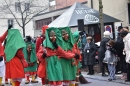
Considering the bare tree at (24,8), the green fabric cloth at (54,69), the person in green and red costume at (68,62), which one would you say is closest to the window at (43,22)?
the bare tree at (24,8)

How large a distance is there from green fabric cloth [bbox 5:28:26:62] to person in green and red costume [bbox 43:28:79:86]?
1465 mm

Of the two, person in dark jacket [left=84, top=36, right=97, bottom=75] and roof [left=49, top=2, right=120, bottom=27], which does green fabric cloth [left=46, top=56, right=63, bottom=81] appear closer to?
person in dark jacket [left=84, top=36, right=97, bottom=75]

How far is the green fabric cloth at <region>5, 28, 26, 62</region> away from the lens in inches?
399

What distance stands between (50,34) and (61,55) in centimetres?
61

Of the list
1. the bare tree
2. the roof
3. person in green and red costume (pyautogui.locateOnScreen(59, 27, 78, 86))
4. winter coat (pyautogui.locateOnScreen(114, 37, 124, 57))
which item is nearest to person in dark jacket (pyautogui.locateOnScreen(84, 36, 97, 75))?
winter coat (pyautogui.locateOnScreen(114, 37, 124, 57))

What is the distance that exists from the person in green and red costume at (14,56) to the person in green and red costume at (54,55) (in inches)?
58.8

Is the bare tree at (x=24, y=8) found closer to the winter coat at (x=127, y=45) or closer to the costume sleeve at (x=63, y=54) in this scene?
the winter coat at (x=127, y=45)

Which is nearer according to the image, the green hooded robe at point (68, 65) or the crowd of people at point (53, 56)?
the crowd of people at point (53, 56)

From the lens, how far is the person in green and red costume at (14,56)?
10195mm

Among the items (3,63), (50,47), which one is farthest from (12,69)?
(50,47)

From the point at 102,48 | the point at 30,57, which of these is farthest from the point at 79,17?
the point at 30,57

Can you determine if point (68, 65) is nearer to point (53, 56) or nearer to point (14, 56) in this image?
point (53, 56)

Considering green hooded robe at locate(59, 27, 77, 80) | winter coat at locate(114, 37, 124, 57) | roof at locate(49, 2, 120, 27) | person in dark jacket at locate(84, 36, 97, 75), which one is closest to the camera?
green hooded robe at locate(59, 27, 77, 80)

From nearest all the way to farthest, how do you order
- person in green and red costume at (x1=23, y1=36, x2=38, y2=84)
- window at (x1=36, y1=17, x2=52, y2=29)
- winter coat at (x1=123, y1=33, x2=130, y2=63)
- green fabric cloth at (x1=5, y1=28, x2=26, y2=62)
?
1. green fabric cloth at (x1=5, y1=28, x2=26, y2=62)
2. winter coat at (x1=123, y1=33, x2=130, y2=63)
3. person in green and red costume at (x1=23, y1=36, x2=38, y2=84)
4. window at (x1=36, y1=17, x2=52, y2=29)
